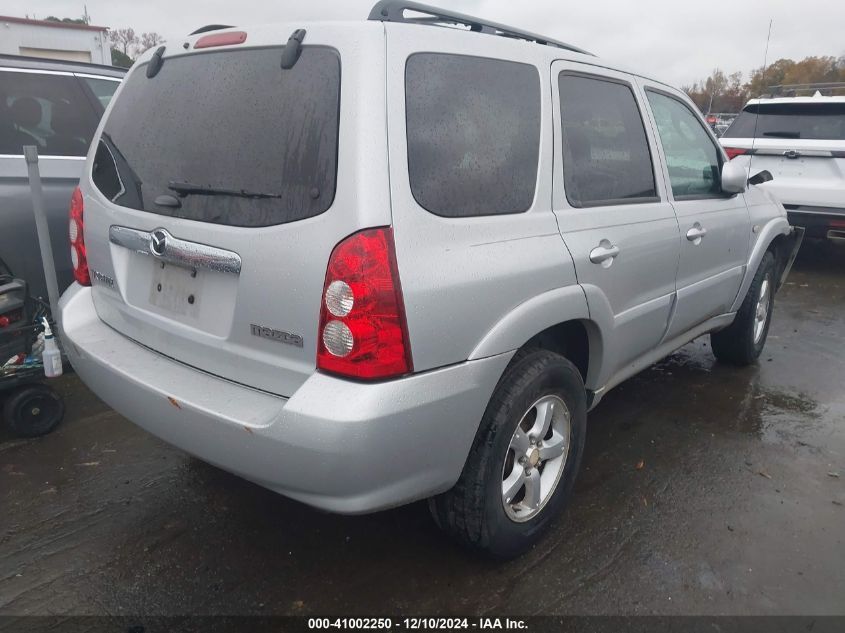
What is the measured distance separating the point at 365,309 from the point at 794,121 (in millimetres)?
6796

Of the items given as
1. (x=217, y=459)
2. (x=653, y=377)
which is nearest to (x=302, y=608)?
(x=217, y=459)

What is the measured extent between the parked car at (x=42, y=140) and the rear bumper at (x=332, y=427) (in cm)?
212

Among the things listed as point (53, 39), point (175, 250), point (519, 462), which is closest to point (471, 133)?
point (175, 250)

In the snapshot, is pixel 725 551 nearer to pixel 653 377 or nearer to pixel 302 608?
pixel 302 608

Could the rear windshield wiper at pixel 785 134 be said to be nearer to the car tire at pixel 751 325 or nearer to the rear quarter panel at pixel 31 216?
the car tire at pixel 751 325

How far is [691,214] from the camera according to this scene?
3.24 meters

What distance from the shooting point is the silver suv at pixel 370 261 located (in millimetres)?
1783

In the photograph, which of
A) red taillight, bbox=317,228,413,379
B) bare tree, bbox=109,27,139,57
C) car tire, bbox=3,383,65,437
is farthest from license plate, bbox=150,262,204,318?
bare tree, bbox=109,27,139,57

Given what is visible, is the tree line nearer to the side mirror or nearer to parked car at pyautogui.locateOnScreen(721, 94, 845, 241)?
parked car at pyautogui.locateOnScreen(721, 94, 845, 241)

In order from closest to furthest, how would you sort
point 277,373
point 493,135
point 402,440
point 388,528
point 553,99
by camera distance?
point 402,440 < point 277,373 < point 493,135 < point 553,99 < point 388,528

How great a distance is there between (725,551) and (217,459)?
1969 mm

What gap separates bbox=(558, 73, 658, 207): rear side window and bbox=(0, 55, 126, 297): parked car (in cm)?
308

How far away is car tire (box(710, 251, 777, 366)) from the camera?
4.20m

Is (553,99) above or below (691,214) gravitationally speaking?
above
